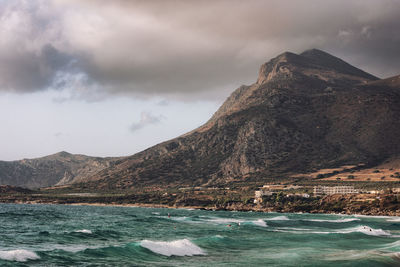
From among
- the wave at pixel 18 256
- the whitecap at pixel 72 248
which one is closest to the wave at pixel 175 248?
the whitecap at pixel 72 248

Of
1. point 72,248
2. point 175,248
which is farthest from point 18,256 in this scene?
point 175,248

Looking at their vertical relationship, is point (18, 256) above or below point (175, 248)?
above

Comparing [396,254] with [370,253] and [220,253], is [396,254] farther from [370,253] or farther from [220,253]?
[220,253]

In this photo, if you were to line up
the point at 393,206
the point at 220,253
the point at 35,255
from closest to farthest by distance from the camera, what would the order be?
1. the point at 35,255
2. the point at 220,253
3. the point at 393,206

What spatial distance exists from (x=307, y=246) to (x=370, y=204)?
127759mm

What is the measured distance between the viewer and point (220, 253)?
52562 millimetres

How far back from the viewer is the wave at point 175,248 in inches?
2031

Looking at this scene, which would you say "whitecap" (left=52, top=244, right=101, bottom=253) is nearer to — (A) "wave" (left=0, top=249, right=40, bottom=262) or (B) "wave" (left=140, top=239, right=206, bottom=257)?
Result: (A) "wave" (left=0, top=249, right=40, bottom=262)

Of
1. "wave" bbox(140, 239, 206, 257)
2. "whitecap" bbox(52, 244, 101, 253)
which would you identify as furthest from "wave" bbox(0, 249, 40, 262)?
"wave" bbox(140, 239, 206, 257)

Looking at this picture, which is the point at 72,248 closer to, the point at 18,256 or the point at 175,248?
the point at 18,256

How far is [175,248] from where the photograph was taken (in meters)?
53.5

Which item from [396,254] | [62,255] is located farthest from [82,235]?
[396,254]

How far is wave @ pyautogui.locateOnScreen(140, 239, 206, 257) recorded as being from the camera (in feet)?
169

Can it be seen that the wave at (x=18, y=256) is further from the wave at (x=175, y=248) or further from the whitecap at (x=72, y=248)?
the wave at (x=175, y=248)
